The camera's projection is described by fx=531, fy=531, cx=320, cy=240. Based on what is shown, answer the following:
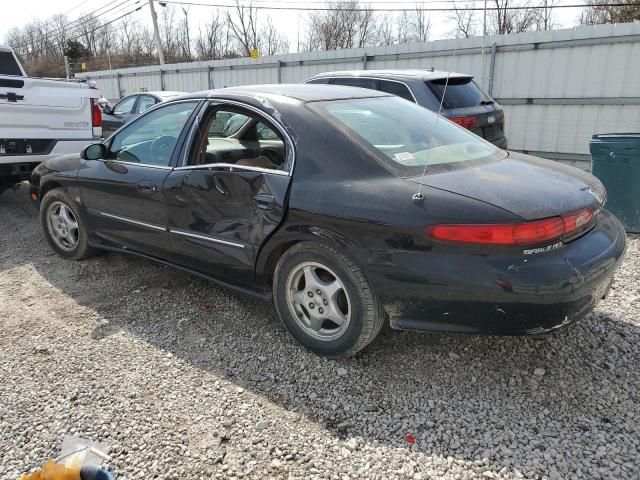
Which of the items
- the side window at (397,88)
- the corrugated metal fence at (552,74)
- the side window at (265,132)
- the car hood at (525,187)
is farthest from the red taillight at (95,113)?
the car hood at (525,187)

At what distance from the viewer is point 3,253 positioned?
17.3 ft

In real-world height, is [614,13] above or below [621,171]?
above

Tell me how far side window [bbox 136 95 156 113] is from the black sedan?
713cm

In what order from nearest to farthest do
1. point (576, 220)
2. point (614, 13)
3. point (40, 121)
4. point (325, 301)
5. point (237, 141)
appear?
point (576, 220)
point (325, 301)
point (237, 141)
point (40, 121)
point (614, 13)

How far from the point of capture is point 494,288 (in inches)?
97.3

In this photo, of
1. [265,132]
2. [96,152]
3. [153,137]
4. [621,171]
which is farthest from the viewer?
[621,171]

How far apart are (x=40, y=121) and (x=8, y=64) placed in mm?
2751

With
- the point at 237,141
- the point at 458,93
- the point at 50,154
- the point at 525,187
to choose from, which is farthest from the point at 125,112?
the point at 525,187

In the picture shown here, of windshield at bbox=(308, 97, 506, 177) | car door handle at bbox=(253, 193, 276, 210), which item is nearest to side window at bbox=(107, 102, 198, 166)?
car door handle at bbox=(253, 193, 276, 210)

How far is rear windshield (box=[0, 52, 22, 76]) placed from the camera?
26.6 ft

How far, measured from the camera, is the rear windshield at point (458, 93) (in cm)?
668

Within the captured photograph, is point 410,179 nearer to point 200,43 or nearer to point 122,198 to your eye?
point 122,198

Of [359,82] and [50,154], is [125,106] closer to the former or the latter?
[50,154]

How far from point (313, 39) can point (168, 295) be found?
1620 inches
